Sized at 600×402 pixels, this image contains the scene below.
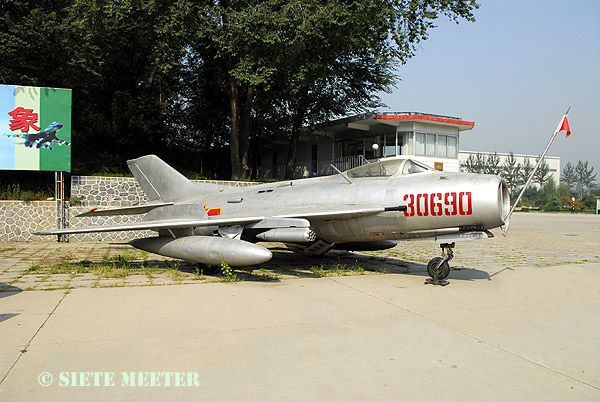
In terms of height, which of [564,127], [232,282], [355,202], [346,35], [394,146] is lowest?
[232,282]

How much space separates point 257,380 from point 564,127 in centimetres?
844

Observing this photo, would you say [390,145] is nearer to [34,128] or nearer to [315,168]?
[315,168]

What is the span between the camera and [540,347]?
4820 mm

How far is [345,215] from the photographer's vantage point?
901 centimetres

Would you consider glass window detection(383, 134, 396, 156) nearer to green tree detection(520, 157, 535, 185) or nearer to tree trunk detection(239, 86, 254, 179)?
tree trunk detection(239, 86, 254, 179)

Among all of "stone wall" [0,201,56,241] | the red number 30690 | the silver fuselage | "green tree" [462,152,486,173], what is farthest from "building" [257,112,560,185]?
"green tree" [462,152,486,173]

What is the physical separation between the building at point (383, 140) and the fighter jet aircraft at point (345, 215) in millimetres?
18537

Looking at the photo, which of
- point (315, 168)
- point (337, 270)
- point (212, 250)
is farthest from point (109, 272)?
point (315, 168)

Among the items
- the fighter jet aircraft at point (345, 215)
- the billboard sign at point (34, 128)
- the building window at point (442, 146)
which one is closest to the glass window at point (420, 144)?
the building window at point (442, 146)

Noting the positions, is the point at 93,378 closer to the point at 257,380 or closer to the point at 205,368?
the point at 205,368

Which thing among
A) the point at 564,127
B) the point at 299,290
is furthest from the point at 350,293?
the point at 564,127

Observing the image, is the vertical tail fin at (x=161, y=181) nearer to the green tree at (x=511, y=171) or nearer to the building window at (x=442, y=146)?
the building window at (x=442, y=146)

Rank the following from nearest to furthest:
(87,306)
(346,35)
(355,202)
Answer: (87,306) → (355,202) → (346,35)

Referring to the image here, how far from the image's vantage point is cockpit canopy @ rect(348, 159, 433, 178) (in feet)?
30.2
